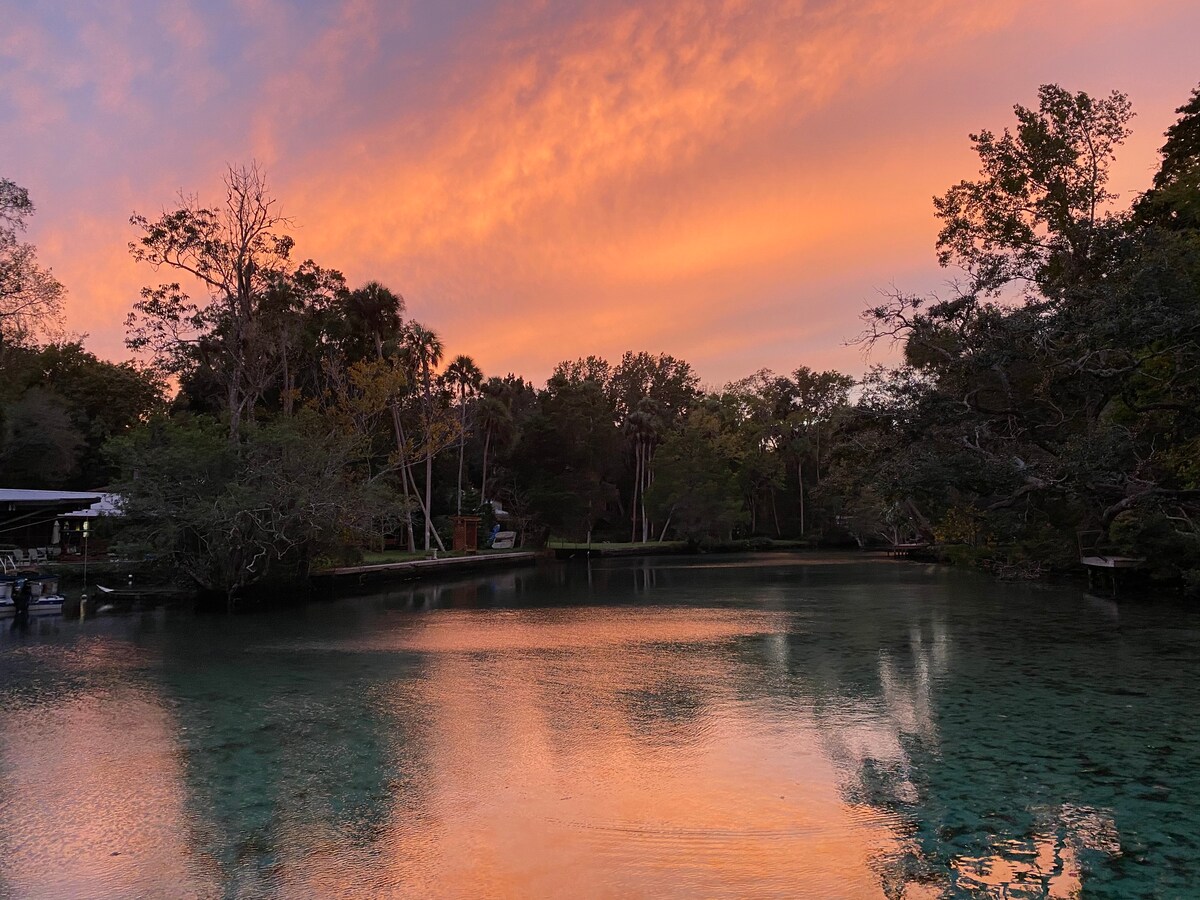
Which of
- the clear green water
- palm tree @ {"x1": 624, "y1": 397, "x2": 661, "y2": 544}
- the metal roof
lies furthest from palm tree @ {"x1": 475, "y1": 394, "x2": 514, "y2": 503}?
the clear green water

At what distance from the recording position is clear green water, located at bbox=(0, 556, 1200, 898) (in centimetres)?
481

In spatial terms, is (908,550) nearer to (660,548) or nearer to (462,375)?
(660,548)

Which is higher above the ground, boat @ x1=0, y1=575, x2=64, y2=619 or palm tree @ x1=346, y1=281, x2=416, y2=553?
palm tree @ x1=346, y1=281, x2=416, y2=553

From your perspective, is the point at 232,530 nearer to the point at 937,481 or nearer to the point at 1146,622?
the point at 937,481

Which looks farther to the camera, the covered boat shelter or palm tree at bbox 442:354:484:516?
palm tree at bbox 442:354:484:516

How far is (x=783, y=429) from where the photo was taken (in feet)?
233

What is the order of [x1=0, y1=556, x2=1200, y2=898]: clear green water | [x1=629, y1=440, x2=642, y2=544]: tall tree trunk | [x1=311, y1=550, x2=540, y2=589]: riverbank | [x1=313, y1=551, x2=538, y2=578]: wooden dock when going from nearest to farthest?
1. [x1=0, y1=556, x2=1200, y2=898]: clear green water
2. [x1=311, y1=550, x2=540, y2=589]: riverbank
3. [x1=313, y1=551, x2=538, y2=578]: wooden dock
4. [x1=629, y1=440, x2=642, y2=544]: tall tree trunk

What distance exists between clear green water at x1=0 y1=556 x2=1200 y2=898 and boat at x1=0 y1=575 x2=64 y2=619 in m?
4.40

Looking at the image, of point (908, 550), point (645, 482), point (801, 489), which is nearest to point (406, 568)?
point (908, 550)

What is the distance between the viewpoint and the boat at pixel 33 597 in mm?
18591

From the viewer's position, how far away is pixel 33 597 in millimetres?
19188

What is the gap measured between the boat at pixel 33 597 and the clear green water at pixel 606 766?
14.4 ft

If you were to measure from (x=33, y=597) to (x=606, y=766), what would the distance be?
1807 cm

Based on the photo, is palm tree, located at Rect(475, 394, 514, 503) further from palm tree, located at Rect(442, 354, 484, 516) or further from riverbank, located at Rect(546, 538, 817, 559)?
riverbank, located at Rect(546, 538, 817, 559)
